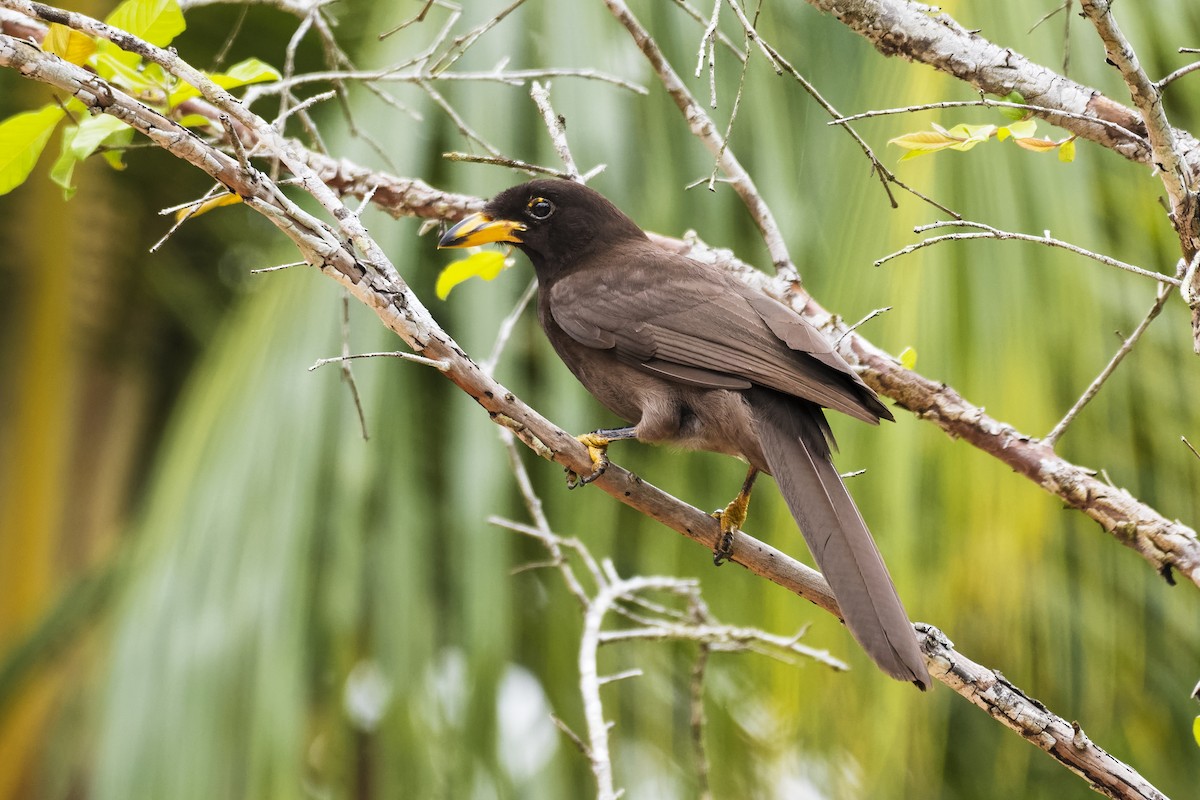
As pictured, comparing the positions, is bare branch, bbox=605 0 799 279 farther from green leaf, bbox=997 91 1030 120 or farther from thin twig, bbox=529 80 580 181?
green leaf, bbox=997 91 1030 120

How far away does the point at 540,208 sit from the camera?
12.3 ft

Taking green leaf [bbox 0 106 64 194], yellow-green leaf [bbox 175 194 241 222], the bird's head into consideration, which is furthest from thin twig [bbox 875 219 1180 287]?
green leaf [bbox 0 106 64 194]

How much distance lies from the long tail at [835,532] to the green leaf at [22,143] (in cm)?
174

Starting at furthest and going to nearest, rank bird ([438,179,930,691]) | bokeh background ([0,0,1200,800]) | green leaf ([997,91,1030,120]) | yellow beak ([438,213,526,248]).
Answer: bokeh background ([0,0,1200,800]) → yellow beak ([438,213,526,248]) → bird ([438,179,930,691]) → green leaf ([997,91,1030,120])

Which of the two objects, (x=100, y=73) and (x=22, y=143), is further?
(x=100, y=73)

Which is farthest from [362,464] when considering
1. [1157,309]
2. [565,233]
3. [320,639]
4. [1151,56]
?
[1151,56]

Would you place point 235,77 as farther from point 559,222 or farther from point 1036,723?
point 1036,723

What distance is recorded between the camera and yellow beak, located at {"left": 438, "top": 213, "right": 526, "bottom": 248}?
3.31 m

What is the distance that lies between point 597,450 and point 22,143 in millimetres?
1447

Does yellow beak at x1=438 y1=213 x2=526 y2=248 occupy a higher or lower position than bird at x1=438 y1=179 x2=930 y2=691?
higher

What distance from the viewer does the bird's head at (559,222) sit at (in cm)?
367

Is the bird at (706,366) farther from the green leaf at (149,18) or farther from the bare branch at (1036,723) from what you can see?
the green leaf at (149,18)

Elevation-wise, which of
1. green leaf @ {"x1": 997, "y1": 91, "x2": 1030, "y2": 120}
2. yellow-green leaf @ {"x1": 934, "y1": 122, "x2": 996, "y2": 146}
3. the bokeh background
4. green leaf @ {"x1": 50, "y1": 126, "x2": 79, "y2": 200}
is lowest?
the bokeh background

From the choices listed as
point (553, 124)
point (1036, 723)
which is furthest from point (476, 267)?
point (1036, 723)
